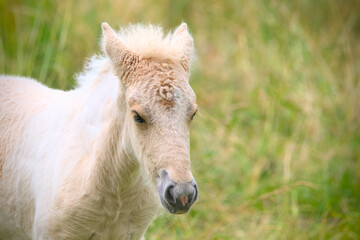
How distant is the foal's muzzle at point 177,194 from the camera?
9.10ft

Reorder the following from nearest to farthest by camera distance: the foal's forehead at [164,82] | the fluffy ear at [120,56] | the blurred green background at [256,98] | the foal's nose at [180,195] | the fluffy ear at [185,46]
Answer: the foal's nose at [180,195]
the foal's forehead at [164,82]
the fluffy ear at [120,56]
the fluffy ear at [185,46]
the blurred green background at [256,98]

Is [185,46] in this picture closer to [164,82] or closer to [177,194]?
[164,82]

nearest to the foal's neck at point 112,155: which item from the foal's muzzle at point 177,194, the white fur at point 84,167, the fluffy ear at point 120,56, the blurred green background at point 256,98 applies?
the white fur at point 84,167

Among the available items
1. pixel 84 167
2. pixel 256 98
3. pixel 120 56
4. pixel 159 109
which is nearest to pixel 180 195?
pixel 159 109

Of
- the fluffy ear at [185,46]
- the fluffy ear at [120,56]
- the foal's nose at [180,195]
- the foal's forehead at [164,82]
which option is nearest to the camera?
the foal's nose at [180,195]

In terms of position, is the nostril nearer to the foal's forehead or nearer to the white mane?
the foal's forehead

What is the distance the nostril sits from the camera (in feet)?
9.18

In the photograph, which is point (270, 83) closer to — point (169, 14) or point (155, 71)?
point (169, 14)

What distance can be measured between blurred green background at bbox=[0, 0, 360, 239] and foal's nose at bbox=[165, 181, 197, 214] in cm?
203

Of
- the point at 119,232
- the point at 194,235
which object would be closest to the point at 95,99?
the point at 119,232

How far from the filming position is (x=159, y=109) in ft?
9.57

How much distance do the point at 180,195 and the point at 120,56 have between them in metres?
1.00

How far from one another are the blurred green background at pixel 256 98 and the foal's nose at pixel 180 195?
2.03m

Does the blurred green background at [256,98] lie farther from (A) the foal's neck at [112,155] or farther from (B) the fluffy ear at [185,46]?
(B) the fluffy ear at [185,46]
